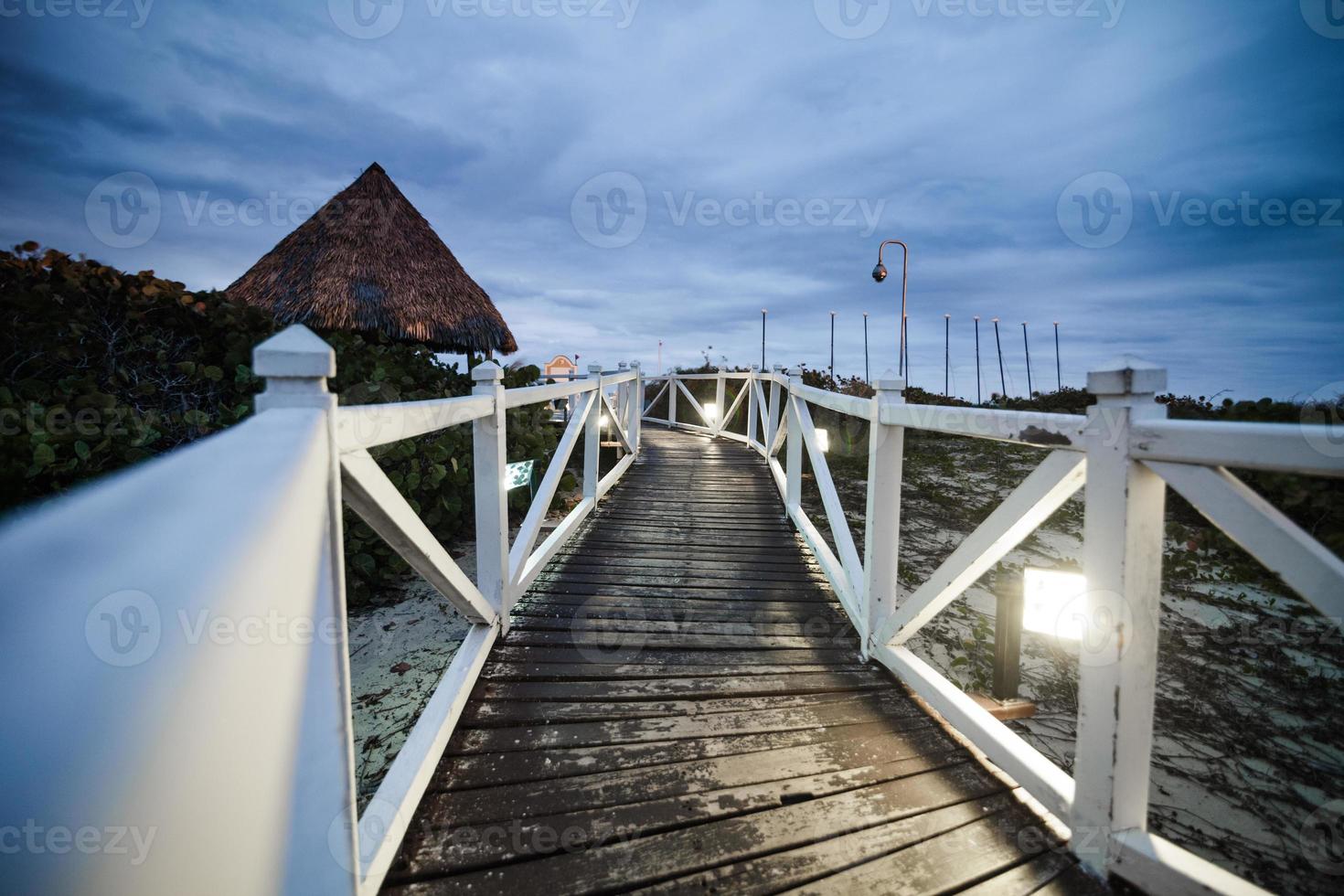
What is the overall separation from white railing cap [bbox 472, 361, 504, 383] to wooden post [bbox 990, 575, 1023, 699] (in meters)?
2.54

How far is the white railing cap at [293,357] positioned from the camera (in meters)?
0.89

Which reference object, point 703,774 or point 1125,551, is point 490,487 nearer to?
point 703,774

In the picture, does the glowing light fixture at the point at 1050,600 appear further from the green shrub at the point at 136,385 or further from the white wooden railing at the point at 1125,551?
the green shrub at the point at 136,385

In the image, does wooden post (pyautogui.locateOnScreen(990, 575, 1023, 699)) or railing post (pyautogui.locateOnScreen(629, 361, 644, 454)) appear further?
railing post (pyautogui.locateOnScreen(629, 361, 644, 454))

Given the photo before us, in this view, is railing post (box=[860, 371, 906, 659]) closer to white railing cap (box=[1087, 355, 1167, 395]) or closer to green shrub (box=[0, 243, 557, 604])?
white railing cap (box=[1087, 355, 1167, 395])

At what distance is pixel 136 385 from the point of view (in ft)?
9.88

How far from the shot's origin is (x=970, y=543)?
166cm

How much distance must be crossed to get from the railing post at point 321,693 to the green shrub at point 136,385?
2293 mm

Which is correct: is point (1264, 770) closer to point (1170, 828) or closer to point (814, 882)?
point (1170, 828)

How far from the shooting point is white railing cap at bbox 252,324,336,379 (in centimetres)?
89

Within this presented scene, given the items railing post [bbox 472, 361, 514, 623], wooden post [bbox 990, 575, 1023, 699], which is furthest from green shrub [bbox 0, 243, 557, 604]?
wooden post [bbox 990, 575, 1023, 699]

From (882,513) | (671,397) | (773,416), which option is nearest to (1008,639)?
(882,513)

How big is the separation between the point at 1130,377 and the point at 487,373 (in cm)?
214

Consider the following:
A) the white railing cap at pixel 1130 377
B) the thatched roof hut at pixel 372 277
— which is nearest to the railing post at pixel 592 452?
the white railing cap at pixel 1130 377
